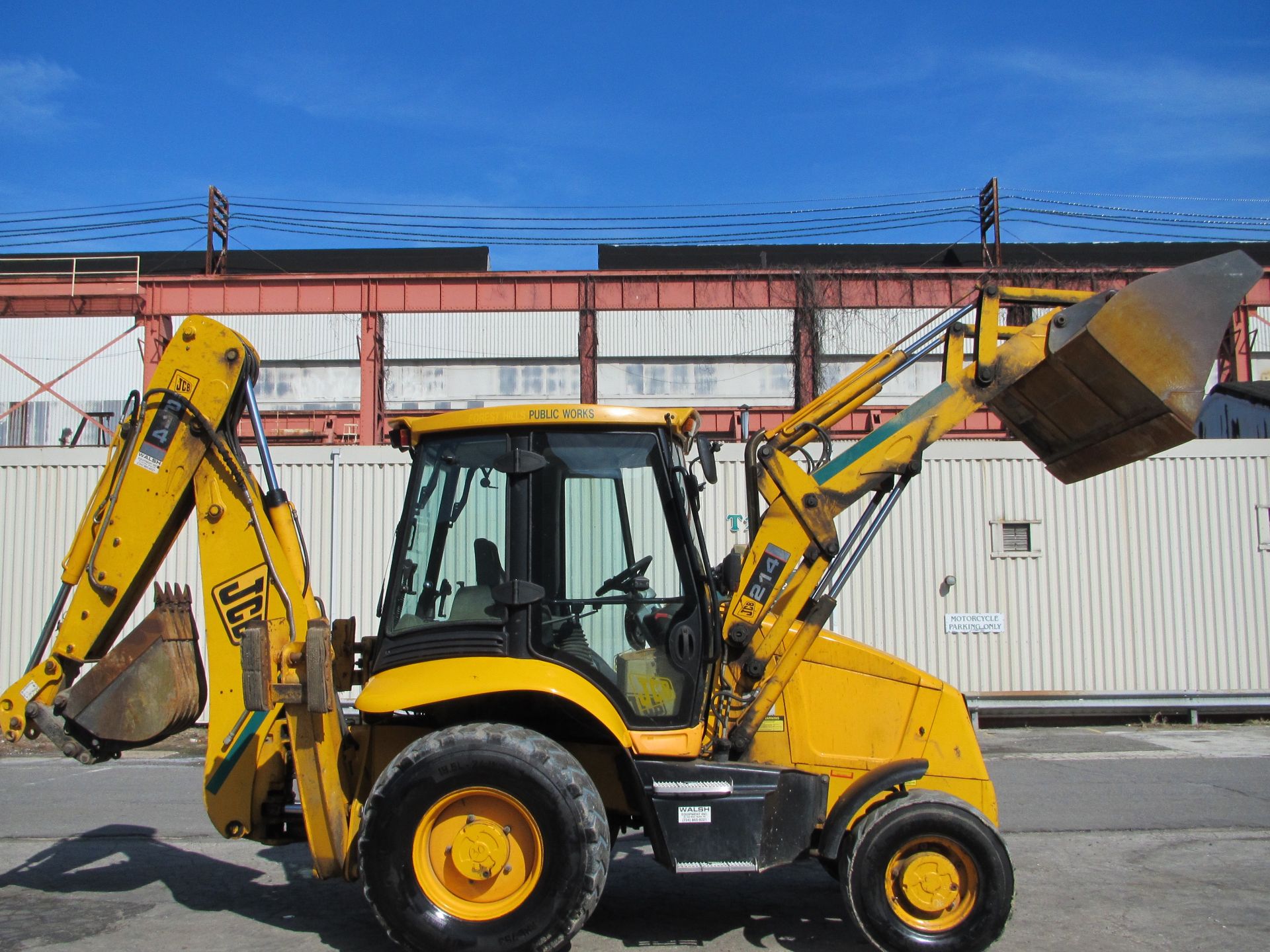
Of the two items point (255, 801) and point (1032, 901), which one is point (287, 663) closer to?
point (255, 801)

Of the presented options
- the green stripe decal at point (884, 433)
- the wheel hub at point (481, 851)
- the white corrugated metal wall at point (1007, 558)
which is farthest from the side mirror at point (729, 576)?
the white corrugated metal wall at point (1007, 558)

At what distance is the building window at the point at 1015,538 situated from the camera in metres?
13.0

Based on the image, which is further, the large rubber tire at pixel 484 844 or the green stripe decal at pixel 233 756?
the green stripe decal at pixel 233 756

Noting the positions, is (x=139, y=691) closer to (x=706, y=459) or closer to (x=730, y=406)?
(x=706, y=459)

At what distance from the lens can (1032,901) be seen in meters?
5.46

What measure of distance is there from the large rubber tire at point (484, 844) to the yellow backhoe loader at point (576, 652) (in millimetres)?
12

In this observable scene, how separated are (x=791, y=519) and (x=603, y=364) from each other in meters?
23.7

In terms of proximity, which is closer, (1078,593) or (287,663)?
(287,663)

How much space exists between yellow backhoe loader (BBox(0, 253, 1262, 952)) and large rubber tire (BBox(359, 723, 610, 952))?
0.04ft

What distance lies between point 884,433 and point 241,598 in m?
3.16

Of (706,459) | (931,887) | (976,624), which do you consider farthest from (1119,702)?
(706,459)

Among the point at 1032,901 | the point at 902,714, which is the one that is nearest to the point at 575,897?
the point at 902,714

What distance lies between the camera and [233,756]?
496 centimetres

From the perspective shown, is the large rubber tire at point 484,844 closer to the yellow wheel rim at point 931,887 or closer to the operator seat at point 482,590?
the operator seat at point 482,590
